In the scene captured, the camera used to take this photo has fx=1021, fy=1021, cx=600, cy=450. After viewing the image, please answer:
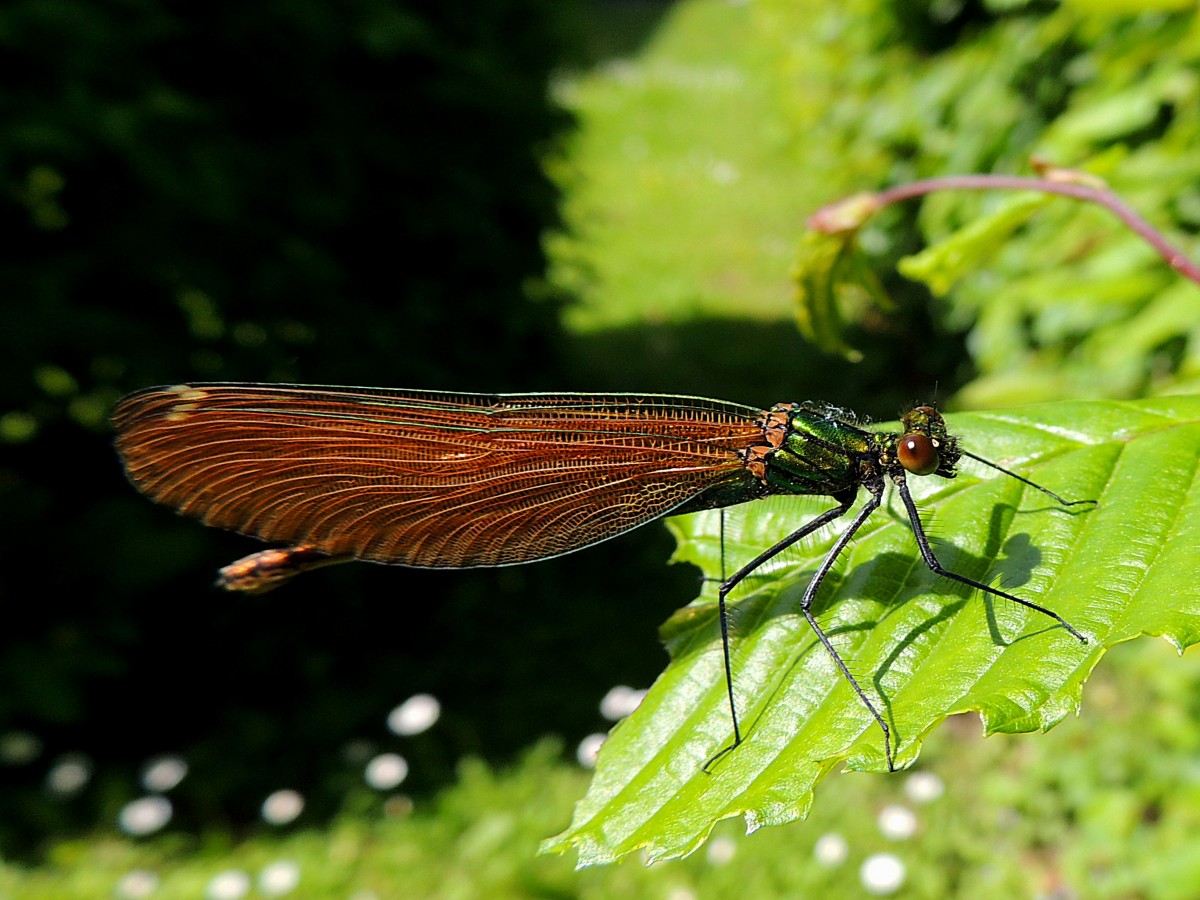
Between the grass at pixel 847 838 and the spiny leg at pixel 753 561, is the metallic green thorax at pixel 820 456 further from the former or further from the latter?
the grass at pixel 847 838

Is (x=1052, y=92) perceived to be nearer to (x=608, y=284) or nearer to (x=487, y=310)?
(x=487, y=310)

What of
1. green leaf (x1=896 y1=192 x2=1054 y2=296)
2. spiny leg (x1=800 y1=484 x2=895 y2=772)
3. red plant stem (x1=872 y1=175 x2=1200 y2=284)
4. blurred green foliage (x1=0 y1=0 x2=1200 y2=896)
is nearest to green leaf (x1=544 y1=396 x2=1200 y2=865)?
spiny leg (x1=800 y1=484 x2=895 y2=772)

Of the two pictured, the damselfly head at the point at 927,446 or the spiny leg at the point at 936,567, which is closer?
the spiny leg at the point at 936,567

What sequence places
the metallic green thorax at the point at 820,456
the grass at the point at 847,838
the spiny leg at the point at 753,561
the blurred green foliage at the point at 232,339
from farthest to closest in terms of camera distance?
the blurred green foliage at the point at 232,339
the grass at the point at 847,838
the metallic green thorax at the point at 820,456
the spiny leg at the point at 753,561

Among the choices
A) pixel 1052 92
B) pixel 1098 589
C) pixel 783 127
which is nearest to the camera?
pixel 1098 589

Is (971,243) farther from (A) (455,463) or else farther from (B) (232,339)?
(B) (232,339)

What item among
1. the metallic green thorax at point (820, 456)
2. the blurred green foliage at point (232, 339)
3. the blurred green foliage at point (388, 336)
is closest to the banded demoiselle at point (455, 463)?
the metallic green thorax at point (820, 456)

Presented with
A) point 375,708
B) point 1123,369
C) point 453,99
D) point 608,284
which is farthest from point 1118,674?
point 608,284

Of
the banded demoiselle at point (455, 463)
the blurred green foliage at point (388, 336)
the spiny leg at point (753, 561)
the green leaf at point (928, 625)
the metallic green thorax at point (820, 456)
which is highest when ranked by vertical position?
the blurred green foliage at point (388, 336)
